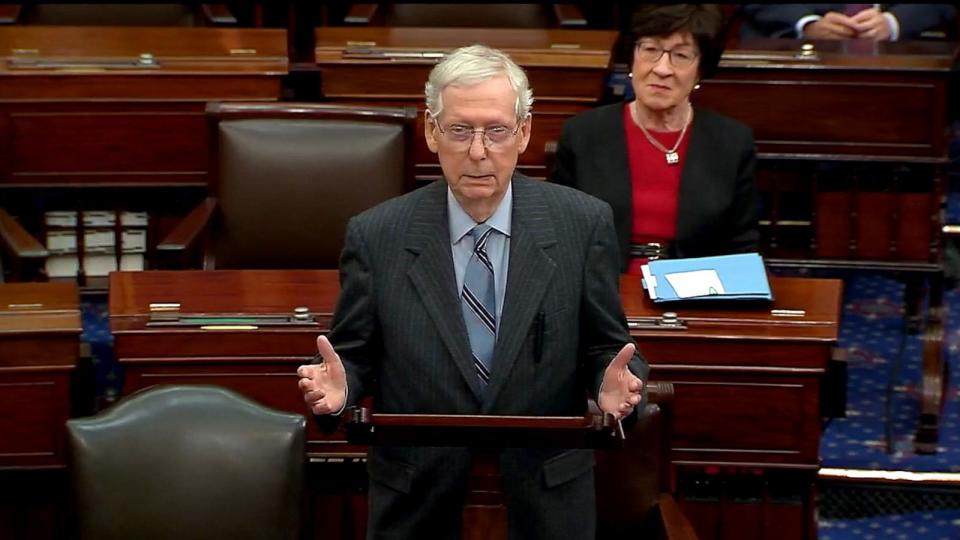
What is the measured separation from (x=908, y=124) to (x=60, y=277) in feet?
6.63

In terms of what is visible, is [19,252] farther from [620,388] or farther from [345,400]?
[620,388]

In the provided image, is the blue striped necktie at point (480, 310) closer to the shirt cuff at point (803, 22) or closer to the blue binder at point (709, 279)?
the blue binder at point (709, 279)

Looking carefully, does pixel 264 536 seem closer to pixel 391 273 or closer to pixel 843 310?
pixel 391 273

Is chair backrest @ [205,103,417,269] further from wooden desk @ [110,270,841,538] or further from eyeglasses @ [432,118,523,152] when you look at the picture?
eyeglasses @ [432,118,523,152]

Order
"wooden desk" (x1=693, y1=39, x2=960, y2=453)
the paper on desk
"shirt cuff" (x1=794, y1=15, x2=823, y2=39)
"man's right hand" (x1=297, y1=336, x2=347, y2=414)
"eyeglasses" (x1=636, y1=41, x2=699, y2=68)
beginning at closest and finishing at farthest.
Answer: "man's right hand" (x1=297, y1=336, x2=347, y2=414) < the paper on desk < "eyeglasses" (x1=636, y1=41, x2=699, y2=68) < "wooden desk" (x1=693, y1=39, x2=960, y2=453) < "shirt cuff" (x1=794, y1=15, x2=823, y2=39)

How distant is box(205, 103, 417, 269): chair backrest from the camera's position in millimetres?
3566

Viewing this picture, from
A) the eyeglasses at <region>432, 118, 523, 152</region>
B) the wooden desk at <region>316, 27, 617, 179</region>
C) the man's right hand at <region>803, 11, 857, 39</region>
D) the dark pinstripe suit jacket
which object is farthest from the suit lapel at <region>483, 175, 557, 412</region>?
the man's right hand at <region>803, 11, 857, 39</region>

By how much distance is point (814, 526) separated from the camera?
3.04m

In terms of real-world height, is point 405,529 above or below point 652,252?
below

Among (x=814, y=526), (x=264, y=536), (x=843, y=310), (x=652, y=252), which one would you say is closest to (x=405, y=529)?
(x=264, y=536)

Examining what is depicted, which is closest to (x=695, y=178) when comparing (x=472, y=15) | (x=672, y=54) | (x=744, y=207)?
(x=744, y=207)

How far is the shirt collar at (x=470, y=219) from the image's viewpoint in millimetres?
2145

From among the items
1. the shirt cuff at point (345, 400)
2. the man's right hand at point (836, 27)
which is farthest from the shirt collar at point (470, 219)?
the man's right hand at point (836, 27)

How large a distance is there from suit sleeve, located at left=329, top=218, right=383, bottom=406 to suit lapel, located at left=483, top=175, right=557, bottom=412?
159 mm
